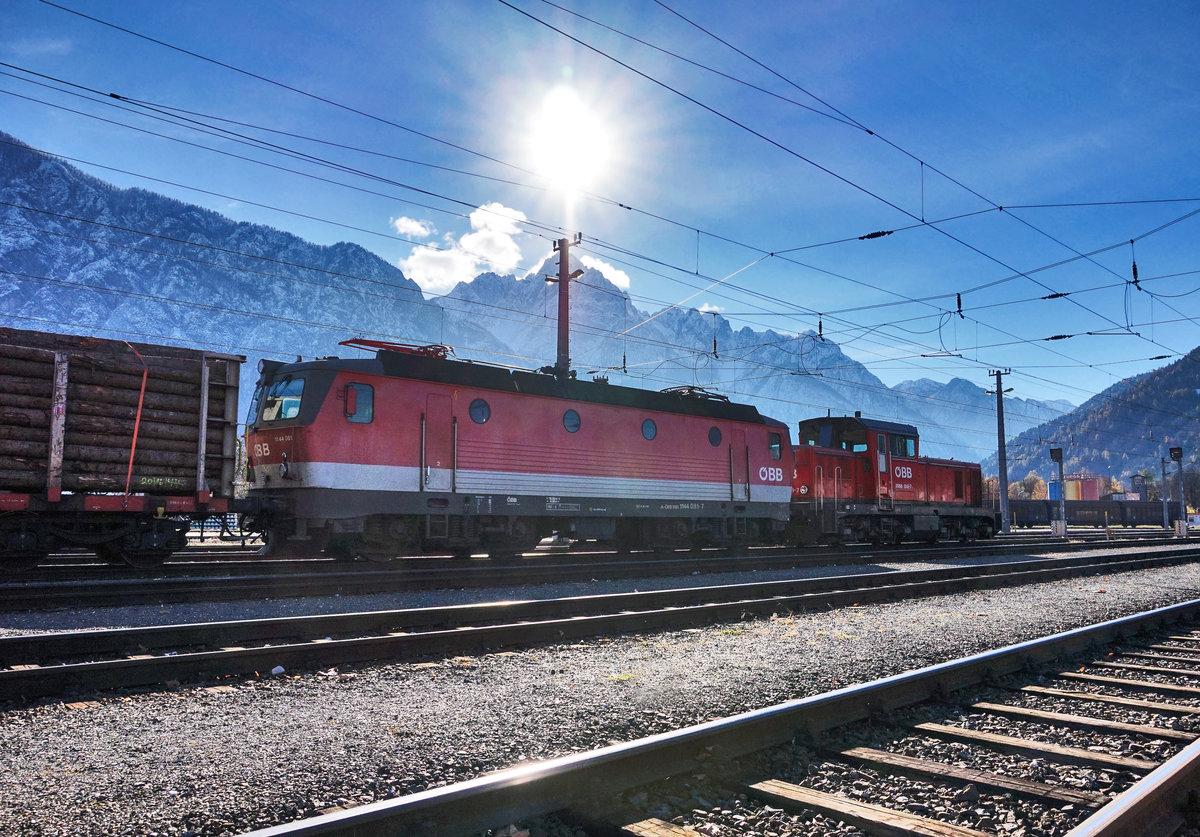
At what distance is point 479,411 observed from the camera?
15.2 m

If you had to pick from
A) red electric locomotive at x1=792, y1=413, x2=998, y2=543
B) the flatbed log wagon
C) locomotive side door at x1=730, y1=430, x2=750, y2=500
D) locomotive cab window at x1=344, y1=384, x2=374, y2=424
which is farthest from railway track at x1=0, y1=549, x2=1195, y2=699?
red electric locomotive at x1=792, y1=413, x2=998, y2=543

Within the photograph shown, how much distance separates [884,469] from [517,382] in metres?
13.3

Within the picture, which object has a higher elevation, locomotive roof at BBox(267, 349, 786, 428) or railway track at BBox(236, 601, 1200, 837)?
locomotive roof at BBox(267, 349, 786, 428)

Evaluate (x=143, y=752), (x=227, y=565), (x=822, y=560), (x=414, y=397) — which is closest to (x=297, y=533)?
(x=227, y=565)

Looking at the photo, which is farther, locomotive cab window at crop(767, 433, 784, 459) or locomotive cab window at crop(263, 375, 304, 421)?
locomotive cab window at crop(767, 433, 784, 459)

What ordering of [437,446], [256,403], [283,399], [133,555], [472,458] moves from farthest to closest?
1. [472,458]
2. [256,403]
3. [437,446]
4. [283,399]
5. [133,555]

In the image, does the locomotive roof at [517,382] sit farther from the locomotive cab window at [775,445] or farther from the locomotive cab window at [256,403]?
the locomotive cab window at [775,445]

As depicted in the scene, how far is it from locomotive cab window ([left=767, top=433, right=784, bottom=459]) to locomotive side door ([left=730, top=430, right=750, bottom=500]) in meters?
1.06

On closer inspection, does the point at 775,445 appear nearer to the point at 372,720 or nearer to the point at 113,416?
the point at 113,416

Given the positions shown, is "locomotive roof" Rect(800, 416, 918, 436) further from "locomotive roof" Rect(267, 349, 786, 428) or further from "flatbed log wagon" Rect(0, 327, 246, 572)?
"flatbed log wagon" Rect(0, 327, 246, 572)

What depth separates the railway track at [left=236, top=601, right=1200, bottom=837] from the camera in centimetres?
316

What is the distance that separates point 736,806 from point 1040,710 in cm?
307

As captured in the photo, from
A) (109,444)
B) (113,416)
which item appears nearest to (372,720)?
(109,444)

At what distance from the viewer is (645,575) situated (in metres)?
14.2
